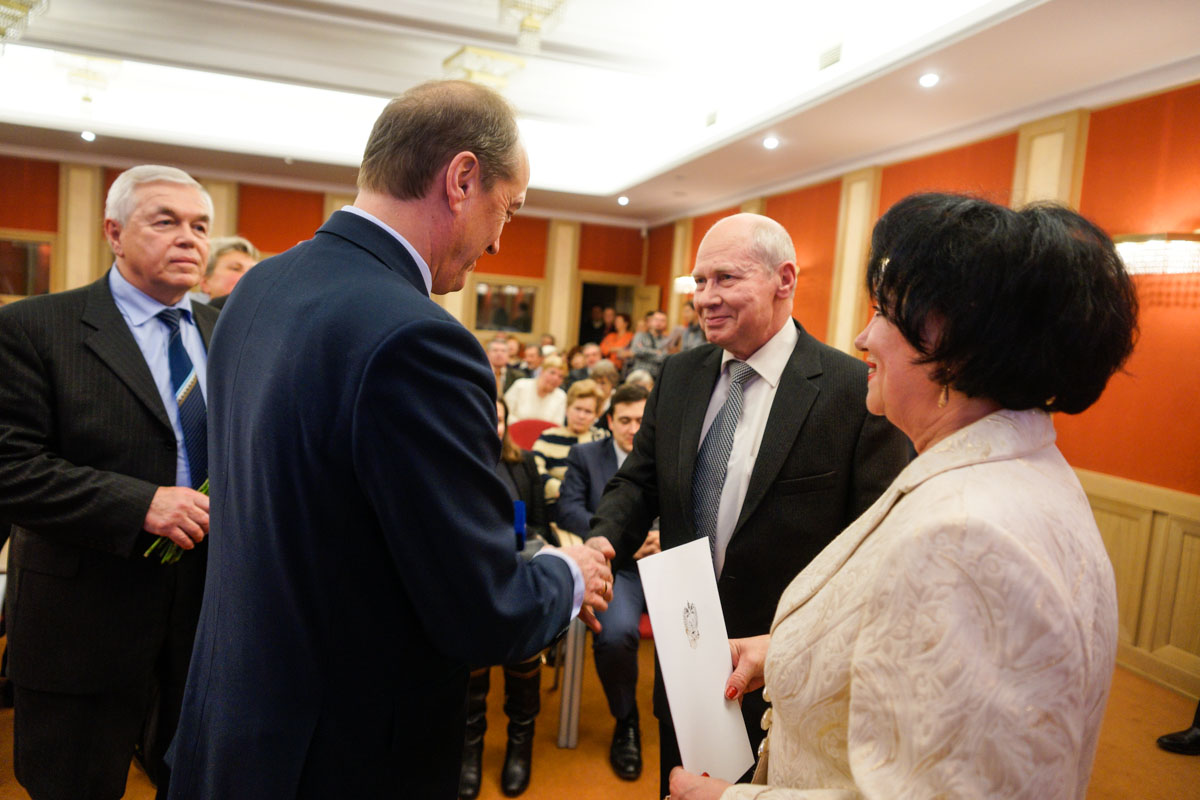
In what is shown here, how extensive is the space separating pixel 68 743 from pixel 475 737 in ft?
4.79

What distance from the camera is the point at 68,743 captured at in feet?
5.81

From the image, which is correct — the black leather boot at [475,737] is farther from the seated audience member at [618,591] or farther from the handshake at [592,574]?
the handshake at [592,574]

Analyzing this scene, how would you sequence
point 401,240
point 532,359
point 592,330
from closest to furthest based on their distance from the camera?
point 401,240, point 532,359, point 592,330

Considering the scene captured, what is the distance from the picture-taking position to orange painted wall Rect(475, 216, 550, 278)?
1263cm

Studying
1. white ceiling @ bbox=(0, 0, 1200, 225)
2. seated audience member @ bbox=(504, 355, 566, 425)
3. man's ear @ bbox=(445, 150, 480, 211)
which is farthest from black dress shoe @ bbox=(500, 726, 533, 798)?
white ceiling @ bbox=(0, 0, 1200, 225)

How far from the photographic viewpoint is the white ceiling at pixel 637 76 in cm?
463

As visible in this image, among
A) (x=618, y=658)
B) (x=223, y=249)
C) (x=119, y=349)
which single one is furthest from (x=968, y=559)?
(x=223, y=249)

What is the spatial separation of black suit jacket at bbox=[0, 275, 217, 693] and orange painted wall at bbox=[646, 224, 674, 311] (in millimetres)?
10642

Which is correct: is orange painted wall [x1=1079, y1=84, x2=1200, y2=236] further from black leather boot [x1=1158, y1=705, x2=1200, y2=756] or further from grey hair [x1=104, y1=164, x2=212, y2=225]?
grey hair [x1=104, y1=164, x2=212, y2=225]

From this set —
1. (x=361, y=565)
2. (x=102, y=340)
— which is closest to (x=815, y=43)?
(x=102, y=340)

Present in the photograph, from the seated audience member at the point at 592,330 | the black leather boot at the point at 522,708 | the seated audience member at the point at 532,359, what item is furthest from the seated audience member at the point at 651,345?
the black leather boot at the point at 522,708

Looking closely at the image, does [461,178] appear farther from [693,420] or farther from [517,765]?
[517,765]

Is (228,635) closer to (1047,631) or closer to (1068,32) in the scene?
(1047,631)

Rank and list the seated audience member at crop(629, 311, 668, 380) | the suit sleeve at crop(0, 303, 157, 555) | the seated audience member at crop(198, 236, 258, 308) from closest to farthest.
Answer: the suit sleeve at crop(0, 303, 157, 555), the seated audience member at crop(198, 236, 258, 308), the seated audience member at crop(629, 311, 668, 380)
